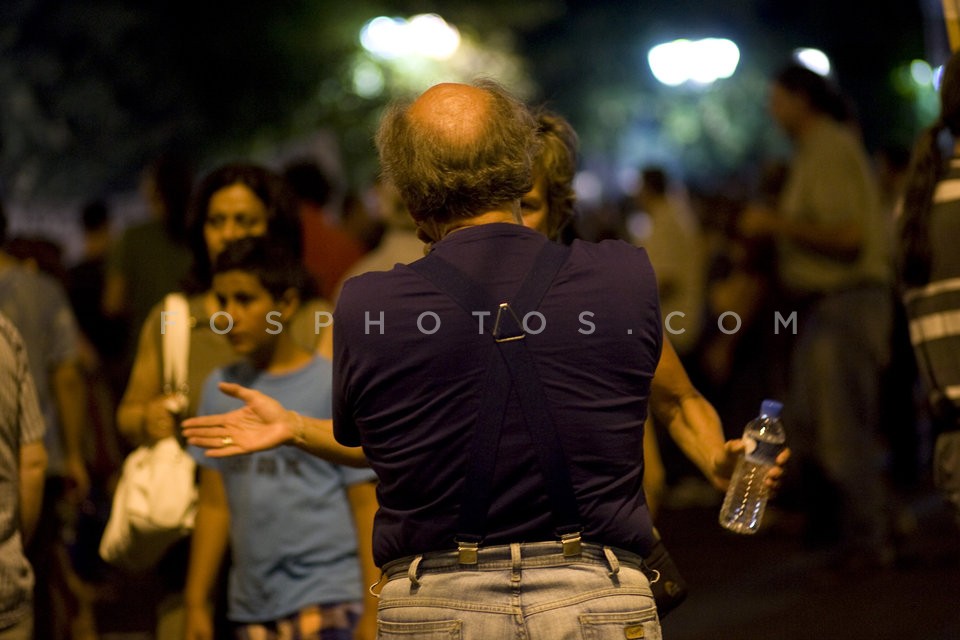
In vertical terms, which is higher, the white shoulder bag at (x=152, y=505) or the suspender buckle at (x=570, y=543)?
the white shoulder bag at (x=152, y=505)

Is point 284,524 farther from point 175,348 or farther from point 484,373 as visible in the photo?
point 484,373

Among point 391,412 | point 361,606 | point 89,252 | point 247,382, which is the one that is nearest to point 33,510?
point 247,382

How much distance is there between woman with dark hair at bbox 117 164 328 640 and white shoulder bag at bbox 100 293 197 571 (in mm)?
92

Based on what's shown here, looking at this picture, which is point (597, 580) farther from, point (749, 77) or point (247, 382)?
point (749, 77)

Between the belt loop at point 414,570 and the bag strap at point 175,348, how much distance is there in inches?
82.9

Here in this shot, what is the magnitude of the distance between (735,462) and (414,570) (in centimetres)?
82

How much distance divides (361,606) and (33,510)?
1.06 m

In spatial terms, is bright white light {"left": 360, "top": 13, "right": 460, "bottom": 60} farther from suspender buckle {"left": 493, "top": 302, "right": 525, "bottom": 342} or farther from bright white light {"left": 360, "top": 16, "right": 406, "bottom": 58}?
suspender buckle {"left": 493, "top": 302, "right": 525, "bottom": 342}

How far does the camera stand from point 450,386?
309cm

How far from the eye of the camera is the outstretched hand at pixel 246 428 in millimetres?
3600

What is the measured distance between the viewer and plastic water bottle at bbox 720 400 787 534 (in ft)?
11.1

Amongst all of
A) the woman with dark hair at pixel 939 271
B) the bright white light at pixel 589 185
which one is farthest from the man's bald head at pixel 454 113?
the bright white light at pixel 589 185

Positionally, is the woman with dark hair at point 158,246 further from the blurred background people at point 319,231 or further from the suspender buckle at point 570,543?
the suspender buckle at point 570,543

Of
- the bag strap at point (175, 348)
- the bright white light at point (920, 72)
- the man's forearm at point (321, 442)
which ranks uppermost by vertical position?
the bright white light at point (920, 72)
